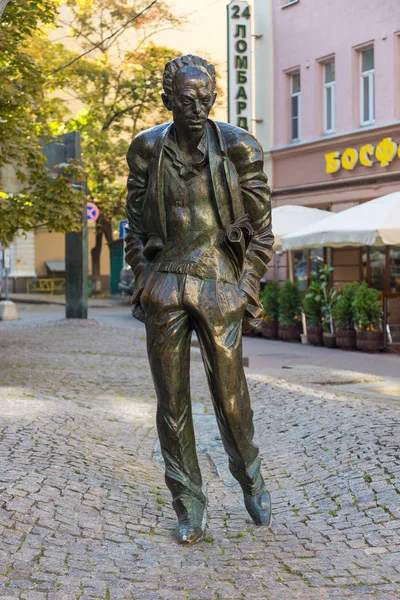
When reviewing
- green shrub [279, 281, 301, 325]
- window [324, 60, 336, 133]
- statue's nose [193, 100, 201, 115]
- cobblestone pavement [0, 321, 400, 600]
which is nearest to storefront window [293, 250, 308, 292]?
window [324, 60, 336, 133]

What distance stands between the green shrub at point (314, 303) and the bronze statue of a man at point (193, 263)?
540 inches

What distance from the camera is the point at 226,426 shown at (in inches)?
190

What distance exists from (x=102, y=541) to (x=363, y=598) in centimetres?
140

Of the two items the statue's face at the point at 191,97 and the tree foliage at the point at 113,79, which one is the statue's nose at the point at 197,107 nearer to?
the statue's face at the point at 191,97

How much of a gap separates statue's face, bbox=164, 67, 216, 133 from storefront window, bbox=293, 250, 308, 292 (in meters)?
20.9

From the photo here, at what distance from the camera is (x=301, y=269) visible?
85.0 feet

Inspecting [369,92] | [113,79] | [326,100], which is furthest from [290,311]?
[113,79]

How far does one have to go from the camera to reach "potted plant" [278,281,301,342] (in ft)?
64.4

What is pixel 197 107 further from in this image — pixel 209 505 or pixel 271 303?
pixel 271 303

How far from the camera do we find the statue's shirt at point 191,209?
474cm

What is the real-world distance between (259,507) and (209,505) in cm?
89

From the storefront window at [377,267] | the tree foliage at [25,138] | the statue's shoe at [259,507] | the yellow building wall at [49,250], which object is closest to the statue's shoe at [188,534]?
the statue's shoe at [259,507]

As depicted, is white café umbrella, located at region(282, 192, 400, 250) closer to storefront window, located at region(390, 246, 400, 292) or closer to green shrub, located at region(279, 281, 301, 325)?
green shrub, located at region(279, 281, 301, 325)

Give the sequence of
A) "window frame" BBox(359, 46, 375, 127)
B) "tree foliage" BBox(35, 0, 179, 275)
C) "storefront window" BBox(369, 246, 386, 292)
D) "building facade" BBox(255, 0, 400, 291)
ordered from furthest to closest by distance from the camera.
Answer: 1. "tree foliage" BBox(35, 0, 179, 275)
2. "window frame" BBox(359, 46, 375, 127)
3. "building facade" BBox(255, 0, 400, 291)
4. "storefront window" BBox(369, 246, 386, 292)
